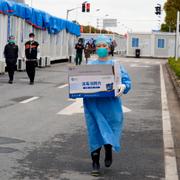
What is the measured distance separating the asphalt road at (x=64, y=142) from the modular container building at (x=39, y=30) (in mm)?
11001

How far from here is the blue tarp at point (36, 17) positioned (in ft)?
83.6

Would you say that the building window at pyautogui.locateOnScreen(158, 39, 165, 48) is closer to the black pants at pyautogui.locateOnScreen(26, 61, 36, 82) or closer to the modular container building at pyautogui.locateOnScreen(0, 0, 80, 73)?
the modular container building at pyautogui.locateOnScreen(0, 0, 80, 73)

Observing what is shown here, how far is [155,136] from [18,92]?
8.04 meters

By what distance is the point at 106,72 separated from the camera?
6.44m

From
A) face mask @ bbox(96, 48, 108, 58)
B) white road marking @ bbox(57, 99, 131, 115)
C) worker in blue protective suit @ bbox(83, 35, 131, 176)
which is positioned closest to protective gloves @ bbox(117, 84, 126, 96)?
worker in blue protective suit @ bbox(83, 35, 131, 176)

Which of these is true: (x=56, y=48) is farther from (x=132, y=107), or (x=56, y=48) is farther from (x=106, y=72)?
(x=106, y=72)

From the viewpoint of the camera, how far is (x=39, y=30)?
108 feet

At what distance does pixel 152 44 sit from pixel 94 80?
183 feet

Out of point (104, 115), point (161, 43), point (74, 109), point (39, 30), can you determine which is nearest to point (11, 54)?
point (74, 109)

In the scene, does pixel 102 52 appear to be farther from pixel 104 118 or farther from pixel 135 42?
pixel 135 42

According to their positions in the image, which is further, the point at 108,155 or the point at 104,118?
the point at 108,155

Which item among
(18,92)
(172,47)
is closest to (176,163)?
(18,92)

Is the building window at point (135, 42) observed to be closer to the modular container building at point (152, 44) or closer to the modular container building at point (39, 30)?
the modular container building at point (152, 44)

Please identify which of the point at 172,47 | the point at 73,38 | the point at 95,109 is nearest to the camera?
the point at 95,109
